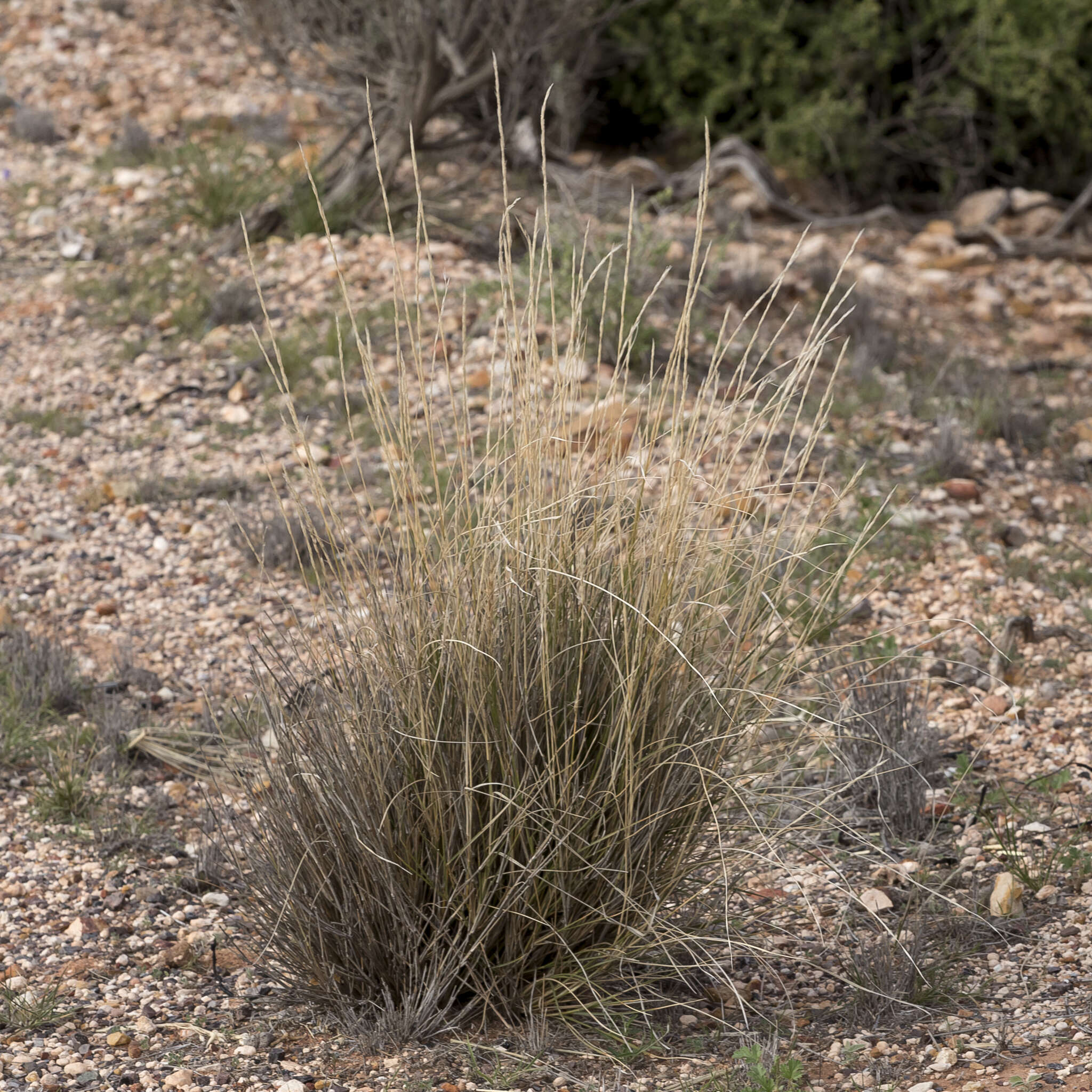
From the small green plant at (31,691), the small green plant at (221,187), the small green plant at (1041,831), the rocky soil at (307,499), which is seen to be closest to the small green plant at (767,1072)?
the rocky soil at (307,499)

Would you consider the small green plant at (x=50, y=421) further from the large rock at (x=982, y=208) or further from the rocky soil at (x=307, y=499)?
the large rock at (x=982, y=208)

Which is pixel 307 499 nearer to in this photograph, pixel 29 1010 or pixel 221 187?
pixel 221 187

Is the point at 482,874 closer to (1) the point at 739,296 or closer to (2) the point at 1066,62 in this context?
(1) the point at 739,296

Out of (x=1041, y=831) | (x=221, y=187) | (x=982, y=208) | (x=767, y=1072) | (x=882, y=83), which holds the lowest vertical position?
(x=1041, y=831)

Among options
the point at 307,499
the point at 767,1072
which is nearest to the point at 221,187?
the point at 307,499

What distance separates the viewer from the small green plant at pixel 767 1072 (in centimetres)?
198

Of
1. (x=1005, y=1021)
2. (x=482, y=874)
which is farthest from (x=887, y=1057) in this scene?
(x=482, y=874)

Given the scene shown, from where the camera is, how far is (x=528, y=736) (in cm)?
221

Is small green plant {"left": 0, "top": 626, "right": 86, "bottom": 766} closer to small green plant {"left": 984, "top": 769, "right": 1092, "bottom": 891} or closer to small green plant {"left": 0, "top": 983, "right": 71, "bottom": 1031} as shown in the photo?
small green plant {"left": 0, "top": 983, "right": 71, "bottom": 1031}

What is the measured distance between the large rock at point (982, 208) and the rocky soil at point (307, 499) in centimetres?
2

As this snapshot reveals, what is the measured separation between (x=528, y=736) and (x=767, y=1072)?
2.12 feet

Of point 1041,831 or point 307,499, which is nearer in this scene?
point 1041,831

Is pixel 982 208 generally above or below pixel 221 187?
below

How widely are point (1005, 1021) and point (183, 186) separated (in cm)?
567
